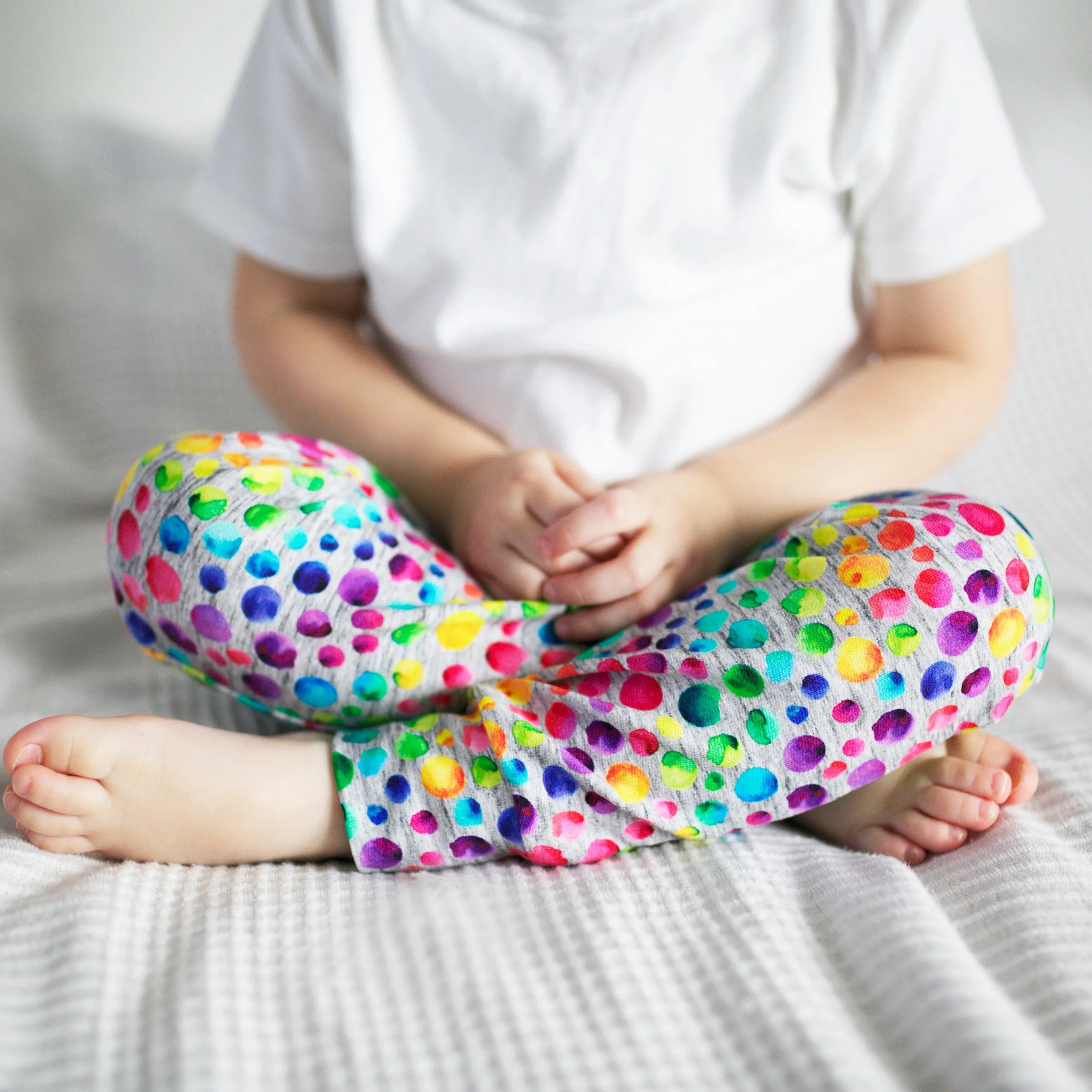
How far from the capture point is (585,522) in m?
0.52

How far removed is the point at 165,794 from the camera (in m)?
0.45

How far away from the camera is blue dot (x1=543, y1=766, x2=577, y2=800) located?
17.9 inches

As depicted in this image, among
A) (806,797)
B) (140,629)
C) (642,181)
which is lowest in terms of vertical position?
(140,629)

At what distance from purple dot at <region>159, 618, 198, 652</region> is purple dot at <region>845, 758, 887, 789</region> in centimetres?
33

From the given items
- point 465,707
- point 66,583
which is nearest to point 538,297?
point 465,707

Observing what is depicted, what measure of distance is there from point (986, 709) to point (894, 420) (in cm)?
24

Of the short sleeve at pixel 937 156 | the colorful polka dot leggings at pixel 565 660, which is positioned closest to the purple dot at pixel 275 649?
the colorful polka dot leggings at pixel 565 660

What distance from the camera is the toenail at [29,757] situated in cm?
44

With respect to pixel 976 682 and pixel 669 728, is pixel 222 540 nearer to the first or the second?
pixel 669 728

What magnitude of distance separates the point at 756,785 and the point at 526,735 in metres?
0.11

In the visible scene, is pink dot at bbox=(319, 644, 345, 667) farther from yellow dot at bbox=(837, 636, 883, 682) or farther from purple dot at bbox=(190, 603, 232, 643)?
yellow dot at bbox=(837, 636, 883, 682)

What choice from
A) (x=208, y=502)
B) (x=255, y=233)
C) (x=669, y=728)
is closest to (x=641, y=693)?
(x=669, y=728)

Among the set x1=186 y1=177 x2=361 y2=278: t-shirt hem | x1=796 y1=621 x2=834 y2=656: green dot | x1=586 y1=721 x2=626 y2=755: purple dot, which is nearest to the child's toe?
x1=586 y1=721 x2=626 y2=755: purple dot

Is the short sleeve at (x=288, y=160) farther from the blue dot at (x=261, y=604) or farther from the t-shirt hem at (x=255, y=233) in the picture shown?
the blue dot at (x=261, y=604)
